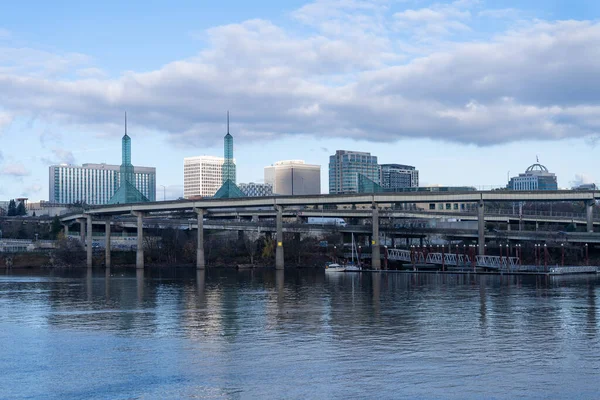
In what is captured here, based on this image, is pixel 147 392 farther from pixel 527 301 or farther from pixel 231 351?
pixel 527 301

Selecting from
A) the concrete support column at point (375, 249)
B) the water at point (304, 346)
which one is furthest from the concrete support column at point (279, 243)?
the water at point (304, 346)

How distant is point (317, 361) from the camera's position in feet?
131

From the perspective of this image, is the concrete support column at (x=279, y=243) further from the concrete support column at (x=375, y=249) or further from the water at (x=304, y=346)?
the water at (x=304, y=346)

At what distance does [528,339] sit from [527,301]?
25.4 m

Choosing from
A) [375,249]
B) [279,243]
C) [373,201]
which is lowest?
[375,249]

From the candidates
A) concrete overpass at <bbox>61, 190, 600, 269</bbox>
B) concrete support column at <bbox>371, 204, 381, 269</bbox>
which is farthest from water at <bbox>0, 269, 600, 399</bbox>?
concrete overpass at <bbox>61, 190, 600, 269</bbox>

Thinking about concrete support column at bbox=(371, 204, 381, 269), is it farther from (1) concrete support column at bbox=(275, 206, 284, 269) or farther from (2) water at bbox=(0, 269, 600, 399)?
(2) water at bbox=(0, 269, 600, 399)

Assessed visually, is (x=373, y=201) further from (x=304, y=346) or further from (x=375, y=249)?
(x=304, y=346)

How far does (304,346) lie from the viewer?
44750 mm

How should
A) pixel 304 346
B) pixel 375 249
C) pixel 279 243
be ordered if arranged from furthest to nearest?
pixel 279 243
pixel 375 249
pixel 304 346

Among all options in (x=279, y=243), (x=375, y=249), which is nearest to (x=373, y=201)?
(x=375, y=249)

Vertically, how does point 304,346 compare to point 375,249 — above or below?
below

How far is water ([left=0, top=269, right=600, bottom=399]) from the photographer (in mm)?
34500

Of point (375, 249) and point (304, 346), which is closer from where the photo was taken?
point (304, 346)
